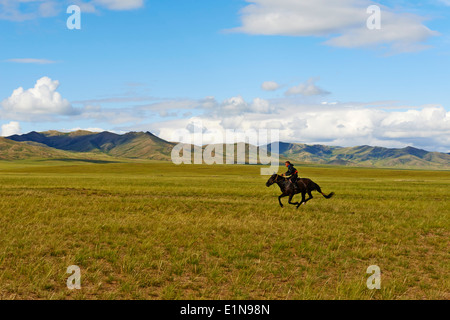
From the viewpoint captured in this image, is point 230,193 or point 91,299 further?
point 230,193

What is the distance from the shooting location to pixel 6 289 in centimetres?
1038

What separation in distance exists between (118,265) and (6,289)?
11.1ft

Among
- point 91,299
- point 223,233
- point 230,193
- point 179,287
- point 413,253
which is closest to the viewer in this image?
point 91,299

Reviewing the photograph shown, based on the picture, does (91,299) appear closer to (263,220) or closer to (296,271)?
(296,271)

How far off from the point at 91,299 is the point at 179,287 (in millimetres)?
2504

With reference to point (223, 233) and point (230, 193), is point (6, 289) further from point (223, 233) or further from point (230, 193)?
point (230, 193)

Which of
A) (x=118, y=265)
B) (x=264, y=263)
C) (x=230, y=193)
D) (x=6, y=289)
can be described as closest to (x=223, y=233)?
(x=264, y=263)

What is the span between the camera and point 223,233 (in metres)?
17.4
